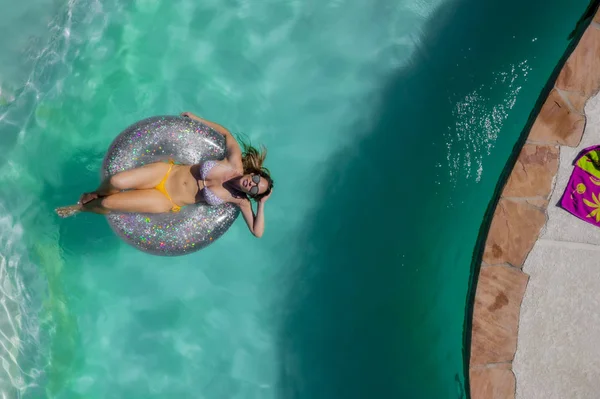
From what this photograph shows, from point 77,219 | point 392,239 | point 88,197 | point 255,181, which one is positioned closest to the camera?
point 255,181

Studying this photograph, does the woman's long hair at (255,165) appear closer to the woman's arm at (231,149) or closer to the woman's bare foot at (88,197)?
the woman's arm at (231,149)

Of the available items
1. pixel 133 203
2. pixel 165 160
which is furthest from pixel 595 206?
pixel 133 203

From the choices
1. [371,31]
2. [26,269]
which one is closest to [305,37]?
[371,31]

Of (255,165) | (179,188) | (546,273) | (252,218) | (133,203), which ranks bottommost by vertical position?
(546,273)

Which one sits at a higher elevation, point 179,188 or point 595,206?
point 179,188

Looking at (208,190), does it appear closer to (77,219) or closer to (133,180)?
(133,180)

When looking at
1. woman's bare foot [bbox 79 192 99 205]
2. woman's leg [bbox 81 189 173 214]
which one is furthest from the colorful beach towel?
woman's bare foot [bbox 79 192 99 205]

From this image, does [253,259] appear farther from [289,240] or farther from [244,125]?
[244,125]
